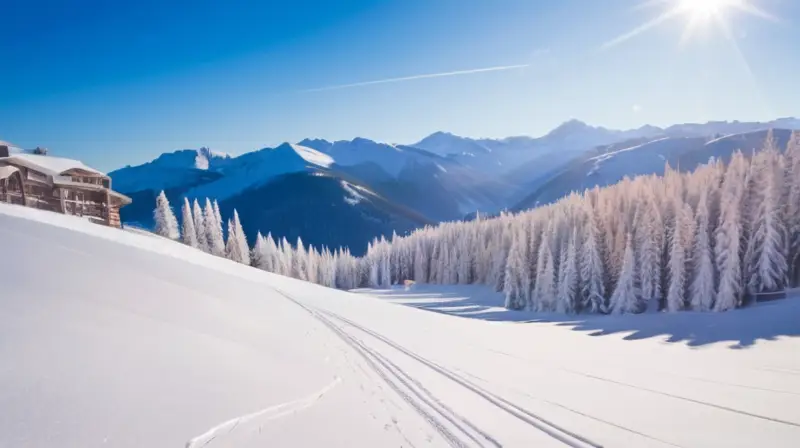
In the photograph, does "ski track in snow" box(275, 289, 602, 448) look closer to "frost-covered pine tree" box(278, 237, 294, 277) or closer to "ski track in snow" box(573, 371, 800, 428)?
"ski track in snow" box(573, 371, 800, 428)

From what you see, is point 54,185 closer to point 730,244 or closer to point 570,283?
point 570,283

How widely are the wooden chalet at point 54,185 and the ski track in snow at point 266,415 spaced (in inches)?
1217

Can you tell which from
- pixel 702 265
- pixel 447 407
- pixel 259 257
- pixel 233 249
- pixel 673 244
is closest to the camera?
pixel 447 407

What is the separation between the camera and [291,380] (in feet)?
26.3

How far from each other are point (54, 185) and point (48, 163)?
73.1 inches

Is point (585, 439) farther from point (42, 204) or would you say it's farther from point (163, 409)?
point (42, 204)

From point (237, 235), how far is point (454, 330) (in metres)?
47.7

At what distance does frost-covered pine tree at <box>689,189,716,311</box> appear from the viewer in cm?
2666

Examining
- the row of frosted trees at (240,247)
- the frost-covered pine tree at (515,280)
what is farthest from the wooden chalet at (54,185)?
the frost-covered pine tree at (515,280)

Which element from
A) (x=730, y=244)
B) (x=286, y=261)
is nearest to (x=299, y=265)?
(x=286, y=261)

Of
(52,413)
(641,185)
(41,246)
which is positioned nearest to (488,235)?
(641,185)

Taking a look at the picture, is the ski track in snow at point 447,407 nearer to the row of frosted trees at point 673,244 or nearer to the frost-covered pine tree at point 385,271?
the row of frosted trees at point 673,244

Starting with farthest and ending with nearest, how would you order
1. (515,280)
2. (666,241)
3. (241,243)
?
(241,243) → (515,280) → (666,241)

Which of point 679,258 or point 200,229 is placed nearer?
point 679,258
